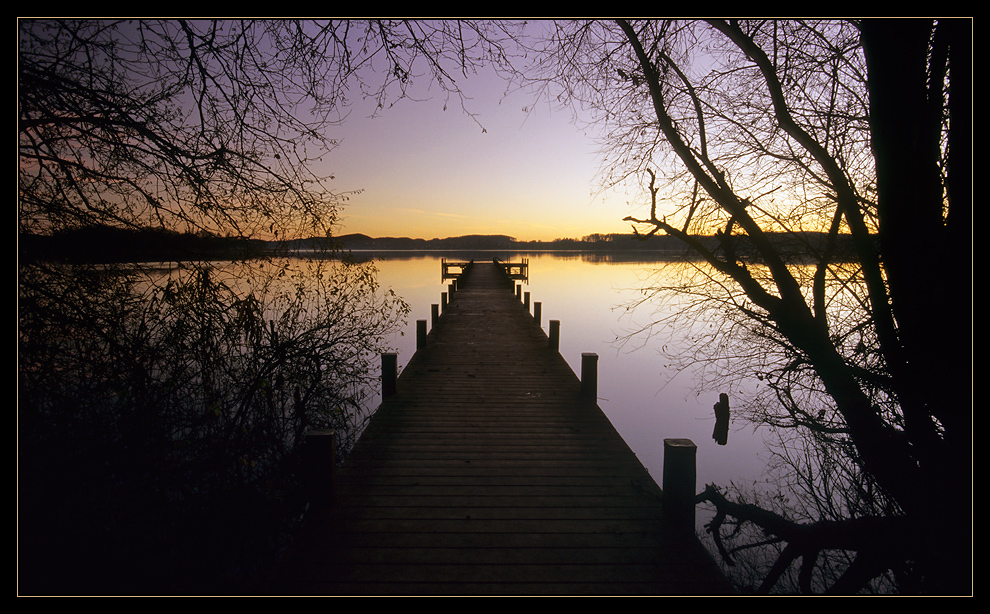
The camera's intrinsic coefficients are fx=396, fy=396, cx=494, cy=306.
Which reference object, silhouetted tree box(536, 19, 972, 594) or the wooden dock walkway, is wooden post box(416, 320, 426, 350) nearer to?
the wooden dock walkway

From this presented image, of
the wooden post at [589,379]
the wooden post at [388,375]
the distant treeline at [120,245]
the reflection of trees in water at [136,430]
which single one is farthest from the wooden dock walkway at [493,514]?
the distant treeline at [120,245]

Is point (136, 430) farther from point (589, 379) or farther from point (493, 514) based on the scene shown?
point (589, 379)

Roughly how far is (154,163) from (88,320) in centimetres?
112

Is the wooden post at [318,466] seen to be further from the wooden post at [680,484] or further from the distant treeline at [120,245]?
the wooden post at [680,484]

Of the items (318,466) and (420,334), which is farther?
(420,334)

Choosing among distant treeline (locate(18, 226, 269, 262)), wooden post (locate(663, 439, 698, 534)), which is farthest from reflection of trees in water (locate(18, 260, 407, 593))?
wooden post (locate(663, 439, 698, 534))

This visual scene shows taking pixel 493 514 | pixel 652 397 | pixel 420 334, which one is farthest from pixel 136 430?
pixel 652 397

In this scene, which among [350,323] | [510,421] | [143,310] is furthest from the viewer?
[350,323]

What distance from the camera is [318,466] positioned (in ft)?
10.3

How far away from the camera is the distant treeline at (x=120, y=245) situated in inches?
98.6

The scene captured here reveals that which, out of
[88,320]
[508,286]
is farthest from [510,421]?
[508,286]

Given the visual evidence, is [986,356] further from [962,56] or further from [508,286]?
[508,286]

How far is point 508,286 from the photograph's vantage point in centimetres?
2231

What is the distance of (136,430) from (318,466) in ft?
6.26
